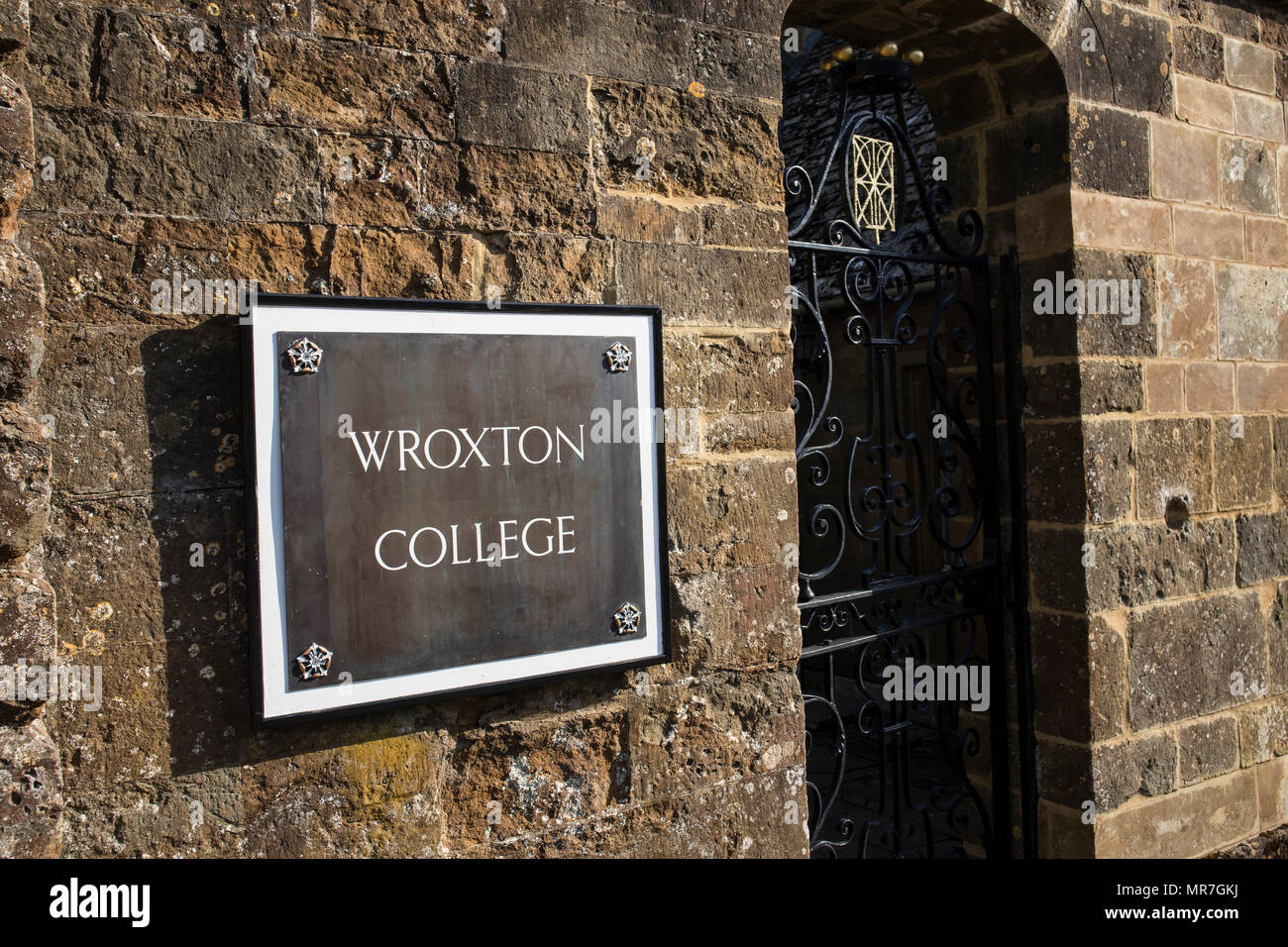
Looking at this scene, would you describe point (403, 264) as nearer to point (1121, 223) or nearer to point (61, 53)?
point (61, 53)

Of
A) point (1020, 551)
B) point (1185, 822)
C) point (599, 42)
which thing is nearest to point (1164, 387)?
point (1020, 551)

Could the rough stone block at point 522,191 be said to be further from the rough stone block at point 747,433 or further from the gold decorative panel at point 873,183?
the gold decorative panel at point 873,183

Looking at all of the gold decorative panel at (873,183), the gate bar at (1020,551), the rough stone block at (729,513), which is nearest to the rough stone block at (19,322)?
the rough stone block at (729,513)

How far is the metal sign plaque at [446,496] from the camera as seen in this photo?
202 centimetres

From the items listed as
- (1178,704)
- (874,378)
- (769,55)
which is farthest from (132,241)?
(1178,704)

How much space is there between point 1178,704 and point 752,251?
8.00 ft

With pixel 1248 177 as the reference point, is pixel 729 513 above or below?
below

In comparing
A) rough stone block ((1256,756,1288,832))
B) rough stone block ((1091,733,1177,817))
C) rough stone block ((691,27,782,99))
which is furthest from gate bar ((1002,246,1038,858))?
rough stone block ((691,27,782,99))

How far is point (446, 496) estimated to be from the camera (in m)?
2.18

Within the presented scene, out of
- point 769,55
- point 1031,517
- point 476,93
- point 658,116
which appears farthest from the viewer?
point 1031,517

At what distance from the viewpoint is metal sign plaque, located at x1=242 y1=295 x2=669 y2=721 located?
202 cm

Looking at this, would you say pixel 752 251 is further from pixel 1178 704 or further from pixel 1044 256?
pixel 1178 704

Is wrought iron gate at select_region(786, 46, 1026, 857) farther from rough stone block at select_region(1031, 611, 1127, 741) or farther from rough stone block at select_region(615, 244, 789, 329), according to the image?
rough stone block at select_region(615, 244, 789, 329)

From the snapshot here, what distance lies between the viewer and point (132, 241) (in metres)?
1.98
